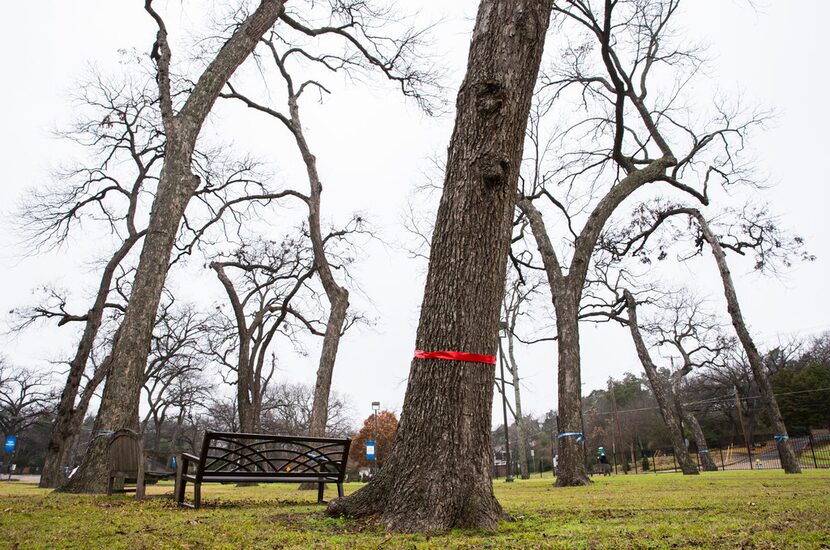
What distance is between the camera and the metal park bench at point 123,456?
7102 millimetres

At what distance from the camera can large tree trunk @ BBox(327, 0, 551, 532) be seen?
12.6 feet

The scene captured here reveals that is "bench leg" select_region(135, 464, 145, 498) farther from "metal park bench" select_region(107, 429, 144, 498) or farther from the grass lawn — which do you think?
the grass lawn

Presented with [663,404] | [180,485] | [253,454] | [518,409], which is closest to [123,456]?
[180,485]

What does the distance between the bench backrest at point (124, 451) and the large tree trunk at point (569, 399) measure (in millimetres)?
7980

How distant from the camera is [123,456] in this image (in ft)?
23.5

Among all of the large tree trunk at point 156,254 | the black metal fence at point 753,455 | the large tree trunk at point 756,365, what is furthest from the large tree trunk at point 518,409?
the large tree trunk at point 156,254

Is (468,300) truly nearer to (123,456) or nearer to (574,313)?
(123,456)

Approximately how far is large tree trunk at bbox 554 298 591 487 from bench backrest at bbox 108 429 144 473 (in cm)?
798

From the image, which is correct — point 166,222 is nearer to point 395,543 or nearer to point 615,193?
point 395,543

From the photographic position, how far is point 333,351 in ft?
45.5

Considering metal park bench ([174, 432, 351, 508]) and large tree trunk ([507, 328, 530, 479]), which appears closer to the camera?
metal park bench ([174, 432, 351, 508])

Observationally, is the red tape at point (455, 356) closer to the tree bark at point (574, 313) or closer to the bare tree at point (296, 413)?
the tree bark at point (574, 313)

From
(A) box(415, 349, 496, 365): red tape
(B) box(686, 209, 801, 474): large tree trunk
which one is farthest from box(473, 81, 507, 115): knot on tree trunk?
(B) box(686, 209, 801, 474): large tree trunk

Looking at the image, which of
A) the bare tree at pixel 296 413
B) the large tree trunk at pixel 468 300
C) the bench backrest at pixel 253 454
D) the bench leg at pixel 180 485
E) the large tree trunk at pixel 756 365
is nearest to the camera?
the large tree trunk at pixel 468 300
